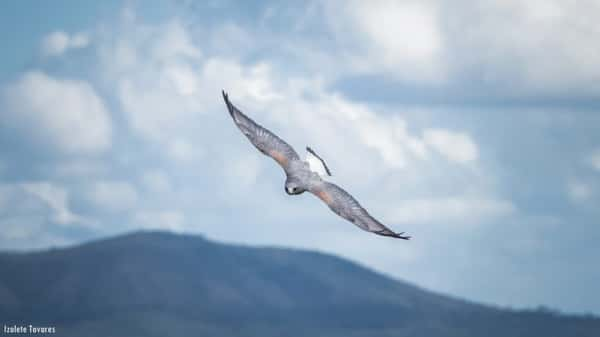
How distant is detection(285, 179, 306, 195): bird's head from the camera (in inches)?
1867

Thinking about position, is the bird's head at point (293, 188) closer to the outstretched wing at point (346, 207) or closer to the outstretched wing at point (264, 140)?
the outstretched wing at point (346, 207)

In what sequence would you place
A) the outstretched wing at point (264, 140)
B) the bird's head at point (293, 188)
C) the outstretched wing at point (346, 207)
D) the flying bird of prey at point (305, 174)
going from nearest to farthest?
the outstretched wing at point (346, 207), the flying bird of prey at point (305, 174), the bird's head at point (293, 188), the outstretched wing at point (264, 140)

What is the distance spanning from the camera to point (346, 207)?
45438mm

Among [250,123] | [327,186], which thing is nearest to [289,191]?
[327,186]

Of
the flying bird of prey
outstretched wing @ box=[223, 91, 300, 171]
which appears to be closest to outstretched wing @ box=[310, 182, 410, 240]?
the flying bird of prey

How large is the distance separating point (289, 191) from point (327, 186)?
1829 mm

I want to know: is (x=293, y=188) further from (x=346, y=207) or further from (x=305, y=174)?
(x=346, y=207)

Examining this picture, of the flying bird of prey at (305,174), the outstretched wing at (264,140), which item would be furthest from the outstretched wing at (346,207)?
the outstretched wing at (264,140)

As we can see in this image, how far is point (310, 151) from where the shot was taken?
50594mm

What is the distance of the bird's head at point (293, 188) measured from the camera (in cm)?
4743

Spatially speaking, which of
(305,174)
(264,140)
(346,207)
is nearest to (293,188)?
(305,174)

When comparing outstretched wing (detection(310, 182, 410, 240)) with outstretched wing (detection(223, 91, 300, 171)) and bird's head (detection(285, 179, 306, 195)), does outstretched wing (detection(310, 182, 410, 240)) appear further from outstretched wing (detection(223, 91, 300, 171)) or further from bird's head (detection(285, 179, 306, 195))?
outstretched wing (detection(223, 91, 300, 171))

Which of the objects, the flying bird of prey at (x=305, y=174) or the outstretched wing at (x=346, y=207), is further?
the flying bird of prey at (x=305, y=174)

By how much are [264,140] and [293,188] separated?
476cm
